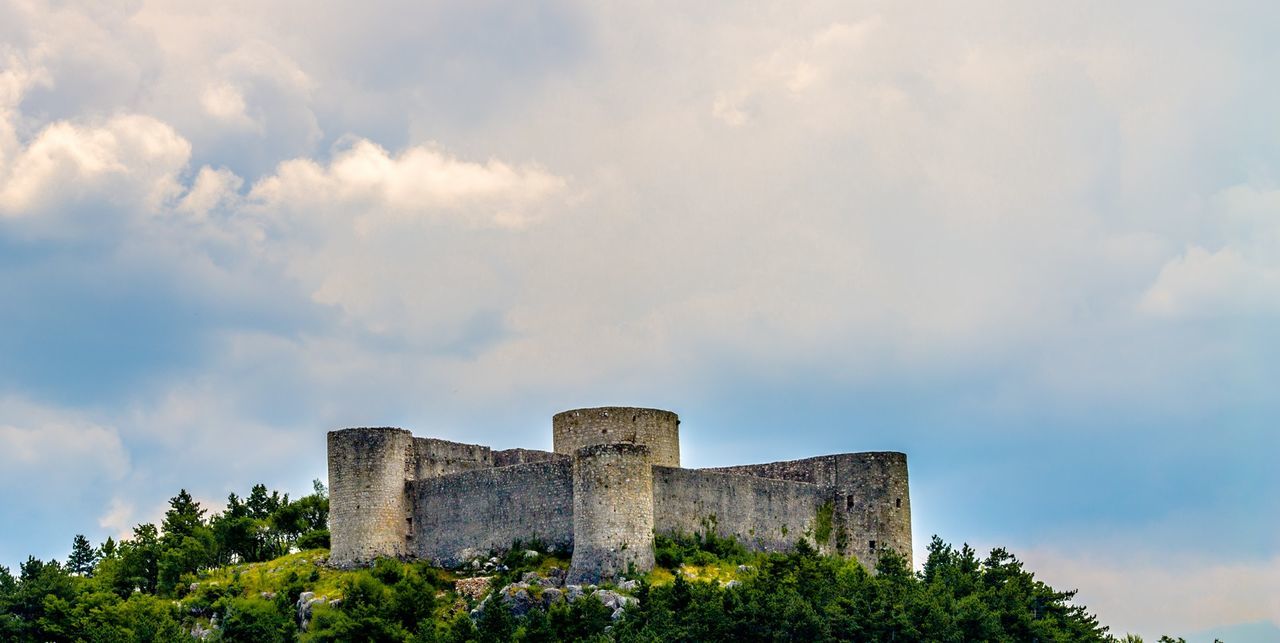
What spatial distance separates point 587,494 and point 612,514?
1423 millimetres

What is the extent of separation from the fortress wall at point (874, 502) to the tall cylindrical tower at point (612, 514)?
12.5 meters

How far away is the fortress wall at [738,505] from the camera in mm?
83812

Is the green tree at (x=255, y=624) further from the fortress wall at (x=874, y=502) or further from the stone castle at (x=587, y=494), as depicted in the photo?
the fortress wall at (x=874, y=502)

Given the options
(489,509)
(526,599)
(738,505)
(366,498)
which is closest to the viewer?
(526,599)

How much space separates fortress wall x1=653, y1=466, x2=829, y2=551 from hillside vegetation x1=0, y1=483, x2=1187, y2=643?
0.92m

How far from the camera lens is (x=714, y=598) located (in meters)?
76.1

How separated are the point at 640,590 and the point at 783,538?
38.9 ft

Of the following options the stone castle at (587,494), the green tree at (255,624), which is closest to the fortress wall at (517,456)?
the stone castle at (587,494)

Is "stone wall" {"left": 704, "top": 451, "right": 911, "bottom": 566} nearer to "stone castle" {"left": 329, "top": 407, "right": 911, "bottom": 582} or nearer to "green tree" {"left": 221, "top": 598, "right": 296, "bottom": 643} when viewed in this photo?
"stone castle" {"left": 329, "top": 407, "right": 911, "bottom": 582}

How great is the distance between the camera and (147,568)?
95.1 metres

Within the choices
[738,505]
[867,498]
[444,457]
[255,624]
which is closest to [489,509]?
[444,457]

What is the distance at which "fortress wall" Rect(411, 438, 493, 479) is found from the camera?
89250 millimetres

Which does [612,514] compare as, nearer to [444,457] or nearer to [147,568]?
[444,457]

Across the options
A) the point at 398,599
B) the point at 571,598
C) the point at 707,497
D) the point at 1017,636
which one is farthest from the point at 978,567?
the point at 398,599
